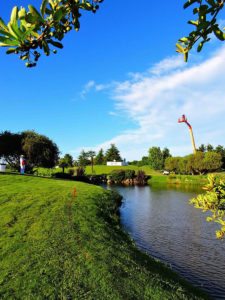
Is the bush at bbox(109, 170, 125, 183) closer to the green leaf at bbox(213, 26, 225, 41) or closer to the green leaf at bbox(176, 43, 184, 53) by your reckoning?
the green leaf at bbox(176, 43, 184, 53)

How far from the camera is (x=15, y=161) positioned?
73.6 meters

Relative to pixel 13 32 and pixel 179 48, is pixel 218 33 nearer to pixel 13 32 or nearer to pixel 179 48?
pixel 179 48

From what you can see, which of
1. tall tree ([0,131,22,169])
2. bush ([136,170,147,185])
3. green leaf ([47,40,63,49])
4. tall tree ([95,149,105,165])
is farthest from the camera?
tall tree ([95,149,105,165])

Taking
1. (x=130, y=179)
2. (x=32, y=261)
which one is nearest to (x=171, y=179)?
(x=130, y=179)

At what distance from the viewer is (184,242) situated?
25375mm

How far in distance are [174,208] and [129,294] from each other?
116 ft

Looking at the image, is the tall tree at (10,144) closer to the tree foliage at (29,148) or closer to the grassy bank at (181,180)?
the tree foliage at (29,148)

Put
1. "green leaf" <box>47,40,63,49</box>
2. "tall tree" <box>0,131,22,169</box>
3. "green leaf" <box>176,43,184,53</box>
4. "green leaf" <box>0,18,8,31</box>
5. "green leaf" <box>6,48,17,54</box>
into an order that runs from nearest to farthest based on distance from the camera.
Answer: "green leaf" <box>0,18,8,31</box>
"green leaf" <box>6,48,17,54</box>
"green leaf" <box>47,40,63,49</box>
"green leaf" <box>176,43,184,53</box>
"tall tree" <box>0,131,22,169</box>

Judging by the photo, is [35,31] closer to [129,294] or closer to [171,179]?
[129,294]

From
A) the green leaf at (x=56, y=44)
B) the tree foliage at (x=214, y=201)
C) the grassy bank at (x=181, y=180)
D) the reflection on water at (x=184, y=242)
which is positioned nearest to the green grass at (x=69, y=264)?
the reflection on water at (x=184, y=242)

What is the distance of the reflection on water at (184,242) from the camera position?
18131 millimetres

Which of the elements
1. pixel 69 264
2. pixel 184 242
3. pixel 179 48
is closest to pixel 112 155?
pixel 184 242

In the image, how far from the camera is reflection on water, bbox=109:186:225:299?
18.1 meters

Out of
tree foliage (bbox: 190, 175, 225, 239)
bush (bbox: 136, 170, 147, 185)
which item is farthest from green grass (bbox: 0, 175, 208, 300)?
bush (bbox: 136, 170, 147, 185)
